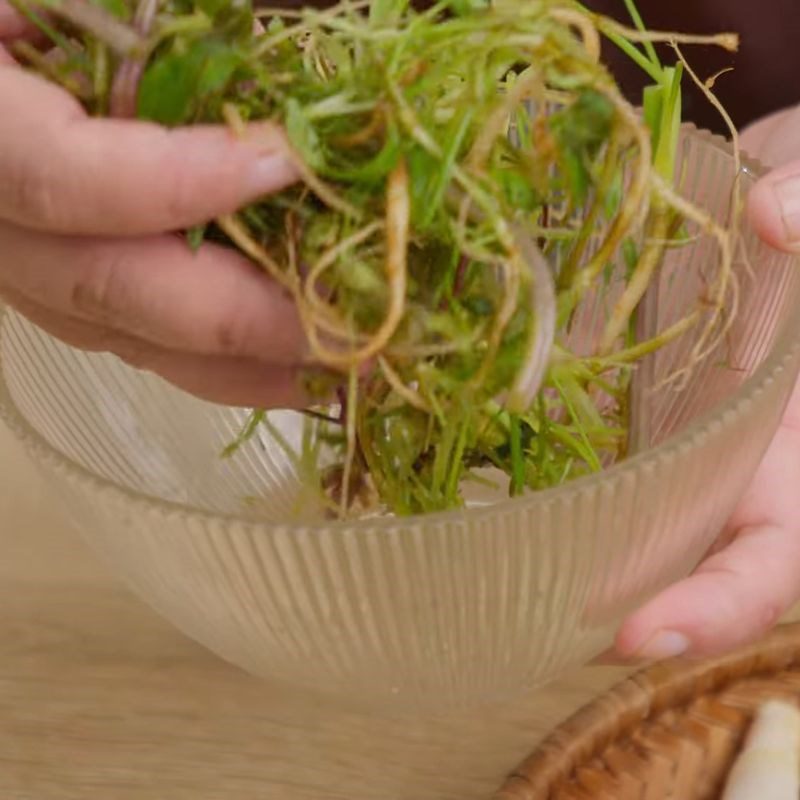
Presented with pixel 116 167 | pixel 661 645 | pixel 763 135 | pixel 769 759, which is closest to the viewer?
pixel 116 167

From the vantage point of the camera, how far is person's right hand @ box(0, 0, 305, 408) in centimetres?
34

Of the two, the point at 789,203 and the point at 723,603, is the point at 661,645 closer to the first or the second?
the point at 723,603

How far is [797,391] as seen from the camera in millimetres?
652

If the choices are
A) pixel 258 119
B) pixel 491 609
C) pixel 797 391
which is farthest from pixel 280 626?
pixel 797 391

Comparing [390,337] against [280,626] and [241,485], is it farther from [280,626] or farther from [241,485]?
[241,485]

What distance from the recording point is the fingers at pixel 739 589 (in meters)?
0.47

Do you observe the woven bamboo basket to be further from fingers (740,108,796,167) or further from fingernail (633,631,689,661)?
fingers (740,108,796,167)

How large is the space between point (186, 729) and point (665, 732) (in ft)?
0.78

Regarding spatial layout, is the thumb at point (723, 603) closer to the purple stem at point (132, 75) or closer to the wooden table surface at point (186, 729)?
the wooden table surface at point (186, 729)

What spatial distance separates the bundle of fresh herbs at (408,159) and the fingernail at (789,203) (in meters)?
0.05

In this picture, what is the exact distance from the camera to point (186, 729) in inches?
23.8


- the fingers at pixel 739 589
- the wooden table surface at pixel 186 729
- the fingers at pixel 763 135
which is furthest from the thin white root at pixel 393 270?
the fingers at pixel 763 135

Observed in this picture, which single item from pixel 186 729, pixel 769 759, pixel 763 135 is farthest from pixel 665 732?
pixel 763 135

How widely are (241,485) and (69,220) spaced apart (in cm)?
27
